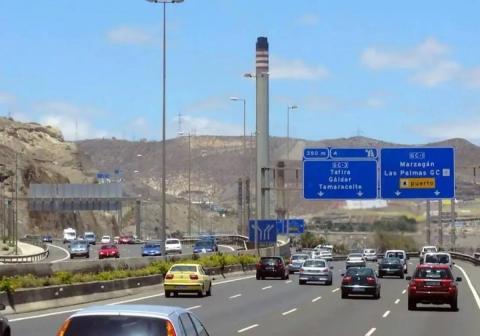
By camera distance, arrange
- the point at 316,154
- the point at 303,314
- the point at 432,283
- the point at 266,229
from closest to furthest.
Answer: the point at 303,314
the point at 432,283
the point at 316,154
the point at 266,229

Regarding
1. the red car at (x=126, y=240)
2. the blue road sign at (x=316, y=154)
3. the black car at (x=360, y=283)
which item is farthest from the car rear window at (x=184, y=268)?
the red car at (x=126, y=240)

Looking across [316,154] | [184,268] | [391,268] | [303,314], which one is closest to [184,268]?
[184,268]

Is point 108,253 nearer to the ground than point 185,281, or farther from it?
nearer to the ground

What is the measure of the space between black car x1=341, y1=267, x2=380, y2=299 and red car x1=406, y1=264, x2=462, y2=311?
242 inches

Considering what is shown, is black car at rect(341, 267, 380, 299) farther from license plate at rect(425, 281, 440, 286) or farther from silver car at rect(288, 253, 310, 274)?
silver car at rect(288, 253, 310, 274)

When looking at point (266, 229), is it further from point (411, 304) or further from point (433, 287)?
point (433, 287)

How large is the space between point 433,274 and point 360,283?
263 inches

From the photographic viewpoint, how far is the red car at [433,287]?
1307 inches

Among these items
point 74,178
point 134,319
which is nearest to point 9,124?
point 74,178

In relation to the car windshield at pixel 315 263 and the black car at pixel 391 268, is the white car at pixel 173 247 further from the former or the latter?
the car windshield at pixel 315 263

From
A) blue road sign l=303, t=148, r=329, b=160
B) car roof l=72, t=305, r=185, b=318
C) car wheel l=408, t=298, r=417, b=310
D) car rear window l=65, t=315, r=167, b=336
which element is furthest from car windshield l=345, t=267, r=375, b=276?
car rear window l=65, t=315, r=167, b=336

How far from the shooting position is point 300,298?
39.7 m

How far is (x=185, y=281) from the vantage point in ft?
124

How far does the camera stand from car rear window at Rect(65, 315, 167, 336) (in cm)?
909
